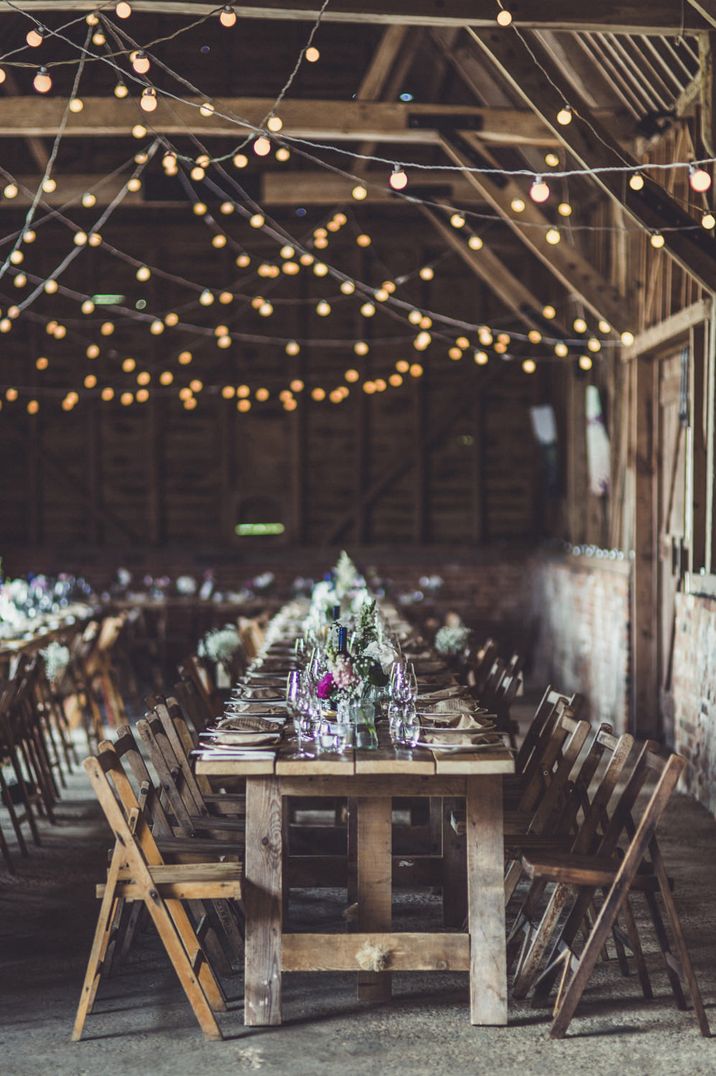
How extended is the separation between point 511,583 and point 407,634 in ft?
18.7

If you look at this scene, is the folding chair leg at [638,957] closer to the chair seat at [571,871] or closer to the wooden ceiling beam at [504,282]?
the chair seat at [571,871]

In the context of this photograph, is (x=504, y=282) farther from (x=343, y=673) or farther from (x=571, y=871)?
(x=571, y=871)

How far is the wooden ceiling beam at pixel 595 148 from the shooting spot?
280 inches

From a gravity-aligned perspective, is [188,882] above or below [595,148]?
below

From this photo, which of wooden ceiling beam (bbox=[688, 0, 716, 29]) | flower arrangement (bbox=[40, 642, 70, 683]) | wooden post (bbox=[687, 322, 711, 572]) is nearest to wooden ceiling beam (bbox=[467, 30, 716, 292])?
wooden post (bbox=[687, 322, 711, 572])

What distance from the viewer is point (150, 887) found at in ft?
12.3

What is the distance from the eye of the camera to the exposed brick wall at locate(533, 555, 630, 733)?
9.23m

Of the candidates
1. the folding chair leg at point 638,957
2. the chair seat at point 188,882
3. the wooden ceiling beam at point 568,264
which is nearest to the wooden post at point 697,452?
the wooden ceiling beam at point 568,264

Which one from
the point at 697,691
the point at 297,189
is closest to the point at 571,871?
the point at 697,691

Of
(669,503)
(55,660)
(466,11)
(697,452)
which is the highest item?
(466,11)

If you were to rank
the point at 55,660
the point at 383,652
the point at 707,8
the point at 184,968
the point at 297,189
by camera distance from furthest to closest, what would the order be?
the point at 297,189 → the point at 55,660 → the point at 707,8 → the point at 383,652 → the point at 184,968

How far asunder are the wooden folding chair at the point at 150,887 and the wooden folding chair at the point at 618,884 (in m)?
0.97

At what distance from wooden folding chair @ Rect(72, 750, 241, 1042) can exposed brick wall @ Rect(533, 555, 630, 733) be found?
567 centimetres

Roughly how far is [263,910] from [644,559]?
19.6 ft
